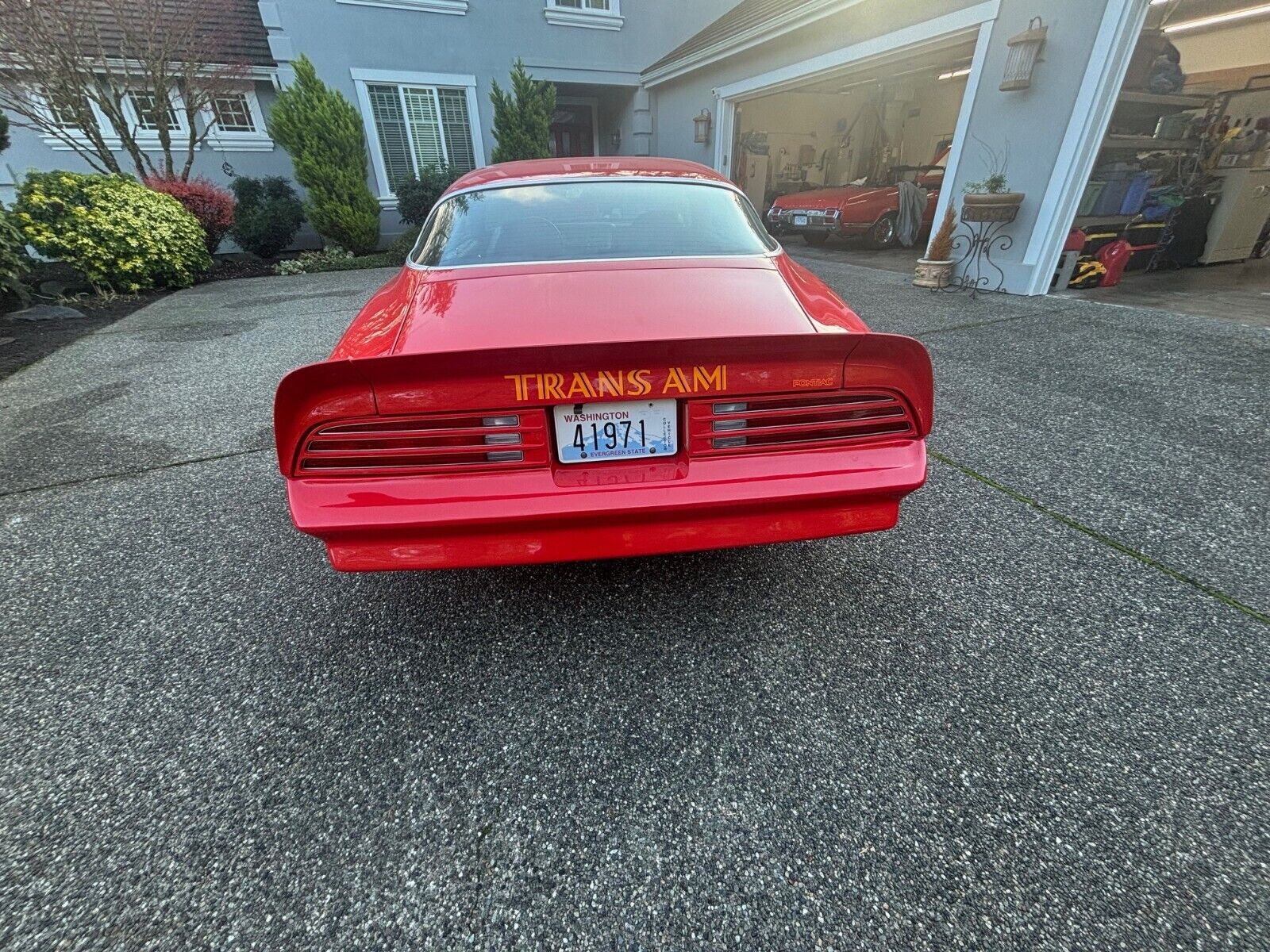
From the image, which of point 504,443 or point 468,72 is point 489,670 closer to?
point 504,443

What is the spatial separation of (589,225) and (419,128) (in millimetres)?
12028

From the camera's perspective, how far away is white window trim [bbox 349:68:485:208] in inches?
425

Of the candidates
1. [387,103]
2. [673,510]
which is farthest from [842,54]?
[673,510]

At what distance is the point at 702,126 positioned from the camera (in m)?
12.0

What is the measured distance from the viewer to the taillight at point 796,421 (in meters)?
1.59

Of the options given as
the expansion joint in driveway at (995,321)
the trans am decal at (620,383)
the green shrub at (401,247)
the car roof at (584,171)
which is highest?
the car roof at (584,171)

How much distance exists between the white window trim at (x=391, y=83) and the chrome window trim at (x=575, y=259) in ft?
34.4

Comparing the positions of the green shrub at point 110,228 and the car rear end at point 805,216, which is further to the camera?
the car rear end at point 805,216

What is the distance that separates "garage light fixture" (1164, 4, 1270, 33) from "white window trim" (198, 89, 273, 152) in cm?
1651

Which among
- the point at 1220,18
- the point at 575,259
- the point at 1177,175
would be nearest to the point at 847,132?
the point at 1220,18

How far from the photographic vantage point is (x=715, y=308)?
1.72 meters

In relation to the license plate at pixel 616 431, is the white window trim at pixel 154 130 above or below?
above

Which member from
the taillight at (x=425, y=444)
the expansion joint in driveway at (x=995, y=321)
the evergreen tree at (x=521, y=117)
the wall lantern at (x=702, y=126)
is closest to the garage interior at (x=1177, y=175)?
the wall lantern at (x=702, y=126)

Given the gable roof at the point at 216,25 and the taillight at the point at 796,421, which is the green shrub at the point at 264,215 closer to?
the gable roof at the point at 216,25
